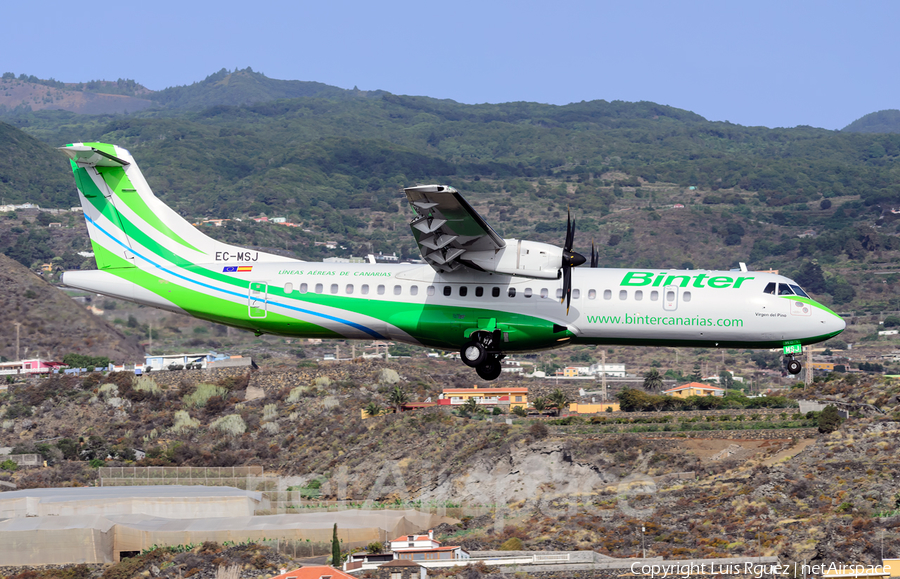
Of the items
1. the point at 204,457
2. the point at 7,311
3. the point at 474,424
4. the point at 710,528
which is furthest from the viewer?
the point at 7,311

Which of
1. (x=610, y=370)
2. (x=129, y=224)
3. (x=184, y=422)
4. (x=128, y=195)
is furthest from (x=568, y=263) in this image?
(x=610, y=370)

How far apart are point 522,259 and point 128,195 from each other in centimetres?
1709

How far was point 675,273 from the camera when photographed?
39.3 m

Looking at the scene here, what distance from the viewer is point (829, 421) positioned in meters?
77.6

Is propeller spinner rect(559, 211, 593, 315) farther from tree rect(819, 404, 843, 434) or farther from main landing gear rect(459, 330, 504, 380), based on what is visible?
tree rect(819, 404, 843, 434)

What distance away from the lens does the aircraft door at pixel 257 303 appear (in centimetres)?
4009

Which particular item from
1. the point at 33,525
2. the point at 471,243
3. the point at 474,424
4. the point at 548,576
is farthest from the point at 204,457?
the point at 471,243

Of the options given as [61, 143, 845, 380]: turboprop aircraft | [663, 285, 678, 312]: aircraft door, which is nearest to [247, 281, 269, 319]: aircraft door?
[61, 143, 845, 380]: turboprop aircraft

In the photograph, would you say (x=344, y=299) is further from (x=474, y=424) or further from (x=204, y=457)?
(x=204, y=457)

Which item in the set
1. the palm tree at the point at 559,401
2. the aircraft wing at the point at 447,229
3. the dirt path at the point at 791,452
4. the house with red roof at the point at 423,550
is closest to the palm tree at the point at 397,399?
the palm tree at the point at 559,401

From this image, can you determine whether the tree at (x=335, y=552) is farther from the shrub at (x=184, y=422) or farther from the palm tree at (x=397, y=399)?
the shrub at (x=184, y=422)

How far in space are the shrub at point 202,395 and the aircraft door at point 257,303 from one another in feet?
272

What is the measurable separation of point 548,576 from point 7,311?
114600mm

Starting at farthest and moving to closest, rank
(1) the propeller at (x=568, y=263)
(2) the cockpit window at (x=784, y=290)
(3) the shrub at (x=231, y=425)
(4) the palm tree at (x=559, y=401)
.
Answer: (3) the shrub at (x=231, y=425), (4) the palm tree at (x=559, y=401), (2) the cockpit window at (x=784, y=290), (1) the propeller at (x=568, y=263)
